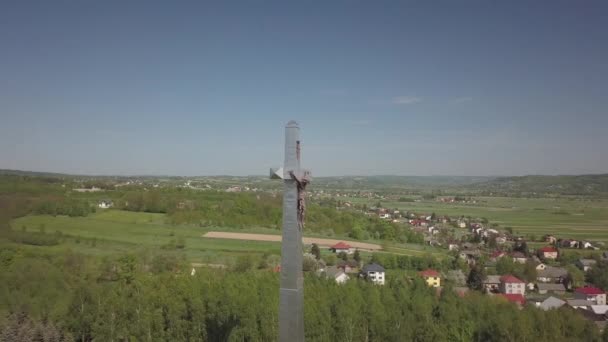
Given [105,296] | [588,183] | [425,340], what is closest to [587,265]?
[425,340]

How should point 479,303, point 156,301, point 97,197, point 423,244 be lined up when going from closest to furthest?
point 156,301 < point 479,303 < point 423,244 < point 97,197

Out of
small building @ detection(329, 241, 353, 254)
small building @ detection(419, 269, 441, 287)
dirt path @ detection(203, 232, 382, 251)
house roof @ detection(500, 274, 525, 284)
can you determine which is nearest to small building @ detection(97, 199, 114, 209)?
dirt path @ detection(203, 232, 382, 251)

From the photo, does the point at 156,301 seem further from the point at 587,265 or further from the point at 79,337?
the point at 587,265

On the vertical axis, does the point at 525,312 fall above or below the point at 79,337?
above

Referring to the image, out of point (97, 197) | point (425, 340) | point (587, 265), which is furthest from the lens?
point (97, 197)

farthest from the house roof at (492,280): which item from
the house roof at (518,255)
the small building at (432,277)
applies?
the house roof at (518,255)

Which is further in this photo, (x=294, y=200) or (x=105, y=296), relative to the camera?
(x=105, y=296)

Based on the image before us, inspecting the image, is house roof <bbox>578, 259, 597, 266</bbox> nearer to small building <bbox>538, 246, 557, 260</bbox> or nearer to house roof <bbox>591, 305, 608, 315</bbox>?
small building <bbox>538, 246, 557, 260</bbox>

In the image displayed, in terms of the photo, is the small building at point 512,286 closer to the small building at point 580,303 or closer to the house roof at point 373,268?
the small building at point 580,303
